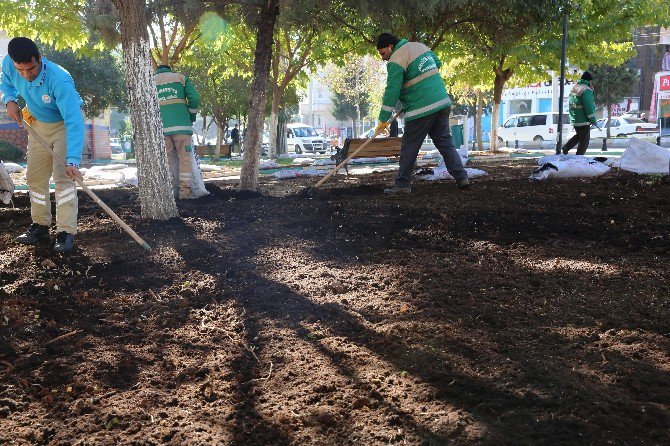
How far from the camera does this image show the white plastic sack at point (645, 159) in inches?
348

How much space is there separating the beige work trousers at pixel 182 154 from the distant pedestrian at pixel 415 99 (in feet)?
8.15

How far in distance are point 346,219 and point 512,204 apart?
190 centimetres

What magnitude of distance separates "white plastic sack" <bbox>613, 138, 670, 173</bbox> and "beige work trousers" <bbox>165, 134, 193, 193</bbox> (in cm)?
658

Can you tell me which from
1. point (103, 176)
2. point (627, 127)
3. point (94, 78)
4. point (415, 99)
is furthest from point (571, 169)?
point (94, 78)

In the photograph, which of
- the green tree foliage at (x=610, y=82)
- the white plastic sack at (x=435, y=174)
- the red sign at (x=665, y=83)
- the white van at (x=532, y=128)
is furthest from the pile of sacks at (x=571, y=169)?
the green tree foliage at (x=610, y=82)

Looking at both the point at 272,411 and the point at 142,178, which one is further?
the point at 142,178

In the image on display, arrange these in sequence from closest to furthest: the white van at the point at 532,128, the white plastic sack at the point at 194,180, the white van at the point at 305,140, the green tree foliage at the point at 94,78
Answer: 1. the white plastic sack at the point at 194,180
2. the green tree foliage at the point at 94,78
3. the white van at the point at 532,128
4. the white van at the point at 305,140

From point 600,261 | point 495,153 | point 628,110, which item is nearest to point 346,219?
point 600,261

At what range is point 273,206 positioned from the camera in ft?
22.3

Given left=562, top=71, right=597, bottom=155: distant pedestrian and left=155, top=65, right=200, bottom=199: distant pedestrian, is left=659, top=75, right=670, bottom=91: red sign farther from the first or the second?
left=155, top=65, right=200, bottom=199: distant pedestrian

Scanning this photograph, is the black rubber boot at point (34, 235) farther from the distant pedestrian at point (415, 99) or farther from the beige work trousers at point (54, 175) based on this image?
the distant pedestrian at point (415, 99)

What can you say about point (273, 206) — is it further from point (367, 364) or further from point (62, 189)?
point (367, 364)

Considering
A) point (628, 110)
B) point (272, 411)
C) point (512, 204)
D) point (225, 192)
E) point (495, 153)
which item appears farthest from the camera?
point (628, 110)

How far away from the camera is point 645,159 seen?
902 centimetres
